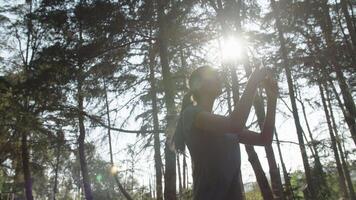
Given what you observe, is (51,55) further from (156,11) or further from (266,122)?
(266,122)

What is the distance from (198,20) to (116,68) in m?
2.89

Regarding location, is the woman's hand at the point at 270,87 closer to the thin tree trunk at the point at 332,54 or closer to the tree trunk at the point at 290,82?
the tree trunk at the point at 290,82

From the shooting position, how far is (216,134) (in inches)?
74.7

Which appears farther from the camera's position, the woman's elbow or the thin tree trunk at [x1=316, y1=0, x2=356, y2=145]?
the thin tree trunk at [x1=316, y1=0, x2=356, y2=145]

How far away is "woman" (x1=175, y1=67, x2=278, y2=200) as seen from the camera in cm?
183

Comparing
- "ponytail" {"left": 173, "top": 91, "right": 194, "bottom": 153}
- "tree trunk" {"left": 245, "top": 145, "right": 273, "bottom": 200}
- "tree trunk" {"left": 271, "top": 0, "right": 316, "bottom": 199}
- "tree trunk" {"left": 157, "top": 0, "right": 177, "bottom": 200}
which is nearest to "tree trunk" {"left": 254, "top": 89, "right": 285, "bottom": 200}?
"tree trunk" {"left": 245, "top": 145, "right": 273, "bottom": 200}

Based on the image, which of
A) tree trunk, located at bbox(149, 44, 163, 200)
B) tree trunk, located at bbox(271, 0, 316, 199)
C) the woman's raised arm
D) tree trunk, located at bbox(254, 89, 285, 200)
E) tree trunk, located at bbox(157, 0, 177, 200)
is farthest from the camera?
tree trunk, located at bbox(271, 0, 316, 199)

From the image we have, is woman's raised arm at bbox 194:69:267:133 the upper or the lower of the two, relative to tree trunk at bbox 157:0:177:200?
lower

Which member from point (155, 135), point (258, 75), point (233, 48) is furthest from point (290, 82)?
point (258, 75)

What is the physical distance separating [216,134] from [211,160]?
5.5 inches

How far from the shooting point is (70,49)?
9.22 metres

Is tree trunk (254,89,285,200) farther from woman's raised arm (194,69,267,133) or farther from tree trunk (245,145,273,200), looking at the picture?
woman's raised arm (194,69,267,133)

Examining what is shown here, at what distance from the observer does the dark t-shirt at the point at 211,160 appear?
1839 mm

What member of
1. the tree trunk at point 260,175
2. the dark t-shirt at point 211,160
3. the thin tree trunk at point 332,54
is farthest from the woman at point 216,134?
the thin tree trunk at point 332,54
